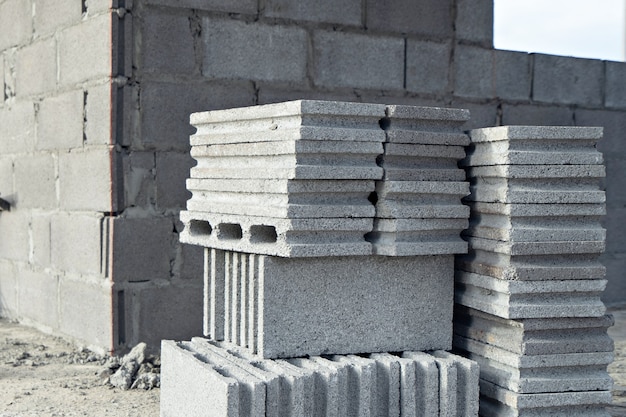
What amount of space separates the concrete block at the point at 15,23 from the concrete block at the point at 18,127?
0.49 metres

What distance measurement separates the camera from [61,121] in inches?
243

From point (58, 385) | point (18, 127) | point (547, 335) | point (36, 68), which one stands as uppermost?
point (36, 68)

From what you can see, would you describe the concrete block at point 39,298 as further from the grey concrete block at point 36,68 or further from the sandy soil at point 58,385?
the grey concrete block at point 36,68

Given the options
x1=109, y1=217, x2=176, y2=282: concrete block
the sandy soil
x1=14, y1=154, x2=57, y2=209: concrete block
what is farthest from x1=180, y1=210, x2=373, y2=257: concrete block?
x1=14, y1=154, x2=57, y2=209: concrete block

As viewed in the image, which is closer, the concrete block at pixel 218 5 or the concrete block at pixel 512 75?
the concrete block at pixel 218 5

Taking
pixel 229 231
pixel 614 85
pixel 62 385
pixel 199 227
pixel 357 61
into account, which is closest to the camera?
pixel 229 231

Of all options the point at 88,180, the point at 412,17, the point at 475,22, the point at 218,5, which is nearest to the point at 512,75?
the point at 475,22

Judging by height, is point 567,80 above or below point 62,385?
above

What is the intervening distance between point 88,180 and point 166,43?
1007 mm

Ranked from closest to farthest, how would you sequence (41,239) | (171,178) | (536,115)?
(171,178)
(41,239)
(536,115)

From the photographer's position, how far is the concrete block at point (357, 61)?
620cm

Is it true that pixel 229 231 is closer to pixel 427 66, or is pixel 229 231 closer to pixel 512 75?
pixel 427 66

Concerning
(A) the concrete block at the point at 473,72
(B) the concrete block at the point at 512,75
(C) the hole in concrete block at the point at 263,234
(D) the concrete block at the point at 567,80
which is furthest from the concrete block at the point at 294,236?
(D) the concrete block at the point at 567,80

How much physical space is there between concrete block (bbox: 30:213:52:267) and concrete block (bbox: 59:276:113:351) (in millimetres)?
350
